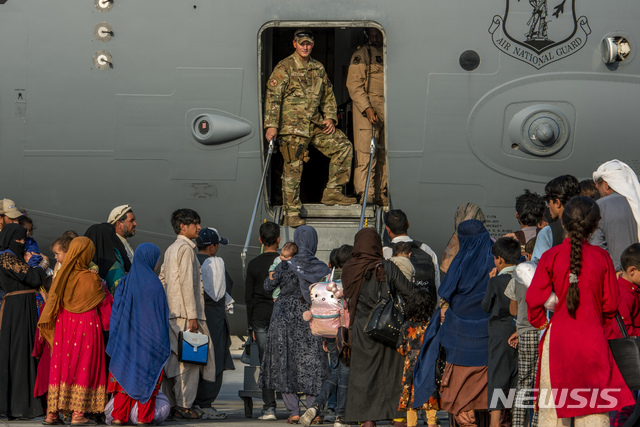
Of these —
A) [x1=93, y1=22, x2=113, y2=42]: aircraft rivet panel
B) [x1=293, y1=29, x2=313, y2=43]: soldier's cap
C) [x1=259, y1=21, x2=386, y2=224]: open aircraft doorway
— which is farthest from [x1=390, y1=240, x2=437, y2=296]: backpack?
[x1=93, y1=22, x2=113, y2=42]: aircraft rivet panel

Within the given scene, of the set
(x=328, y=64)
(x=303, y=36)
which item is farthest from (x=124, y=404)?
(x=328, y=64)

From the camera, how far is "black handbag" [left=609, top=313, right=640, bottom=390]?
4.98 metres

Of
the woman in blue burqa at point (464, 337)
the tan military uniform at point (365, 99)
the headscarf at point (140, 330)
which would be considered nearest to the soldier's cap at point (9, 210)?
the headscarf at point (140, 330)

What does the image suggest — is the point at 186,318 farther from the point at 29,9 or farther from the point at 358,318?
the point at 29,9

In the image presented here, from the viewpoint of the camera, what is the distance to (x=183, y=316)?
791cm

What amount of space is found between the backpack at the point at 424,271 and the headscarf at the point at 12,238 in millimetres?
3223

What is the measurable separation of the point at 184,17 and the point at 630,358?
Result: 6245mm

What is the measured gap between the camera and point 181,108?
9.77 meters

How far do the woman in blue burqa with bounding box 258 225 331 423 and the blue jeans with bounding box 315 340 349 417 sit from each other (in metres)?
0.17

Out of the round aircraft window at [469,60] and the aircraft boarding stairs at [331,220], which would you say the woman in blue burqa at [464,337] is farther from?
the round aircraft window at [469,60]

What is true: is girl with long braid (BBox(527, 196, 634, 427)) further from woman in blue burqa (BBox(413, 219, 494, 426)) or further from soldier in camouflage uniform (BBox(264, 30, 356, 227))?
soldier in camouflage uniform (BBox(264, 30, 356, 227))

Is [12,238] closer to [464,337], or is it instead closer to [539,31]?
[464,337]

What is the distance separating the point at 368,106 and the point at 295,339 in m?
3.18

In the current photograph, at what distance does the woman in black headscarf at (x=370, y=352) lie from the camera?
6.94 metres
